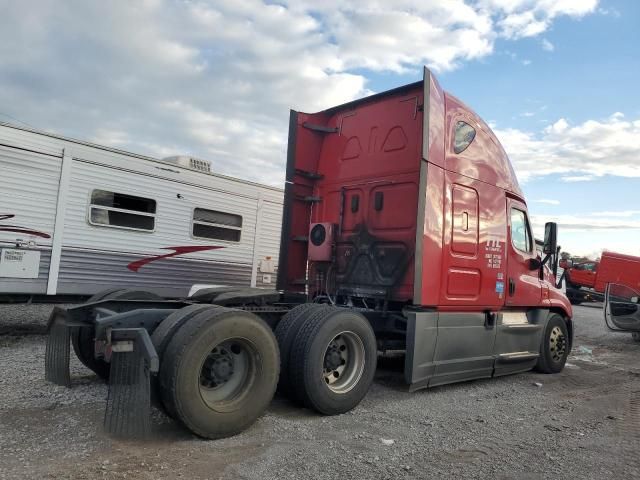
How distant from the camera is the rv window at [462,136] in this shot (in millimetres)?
6086

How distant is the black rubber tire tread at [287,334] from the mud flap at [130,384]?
1.39 meters

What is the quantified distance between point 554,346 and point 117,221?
711 centimetres

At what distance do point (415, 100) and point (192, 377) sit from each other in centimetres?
412

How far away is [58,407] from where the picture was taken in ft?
15.0

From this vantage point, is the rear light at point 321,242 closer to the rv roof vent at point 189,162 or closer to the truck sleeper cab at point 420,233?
the truck sleeper cab at point 420,233

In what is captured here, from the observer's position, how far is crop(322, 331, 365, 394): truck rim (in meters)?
4.98

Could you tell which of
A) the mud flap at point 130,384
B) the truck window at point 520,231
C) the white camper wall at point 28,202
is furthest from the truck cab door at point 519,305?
the white camper wall at point 28,202

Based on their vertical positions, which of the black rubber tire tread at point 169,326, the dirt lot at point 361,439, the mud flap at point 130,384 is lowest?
the dirt lot at point 361,439

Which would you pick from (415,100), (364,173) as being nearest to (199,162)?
(364,173)

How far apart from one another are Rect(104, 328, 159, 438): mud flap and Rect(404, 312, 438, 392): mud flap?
2768mm

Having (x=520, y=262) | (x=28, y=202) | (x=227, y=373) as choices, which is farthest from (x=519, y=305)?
(x=28, y=202)

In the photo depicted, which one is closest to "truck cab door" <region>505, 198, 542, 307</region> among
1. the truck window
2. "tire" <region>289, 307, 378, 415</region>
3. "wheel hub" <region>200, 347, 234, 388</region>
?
the truck window

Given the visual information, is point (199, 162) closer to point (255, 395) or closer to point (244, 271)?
point (244, 271)

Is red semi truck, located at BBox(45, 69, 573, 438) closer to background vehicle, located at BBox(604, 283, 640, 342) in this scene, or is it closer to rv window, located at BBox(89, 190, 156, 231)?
rv window, located at BBox(89, 190, 156, 231)
